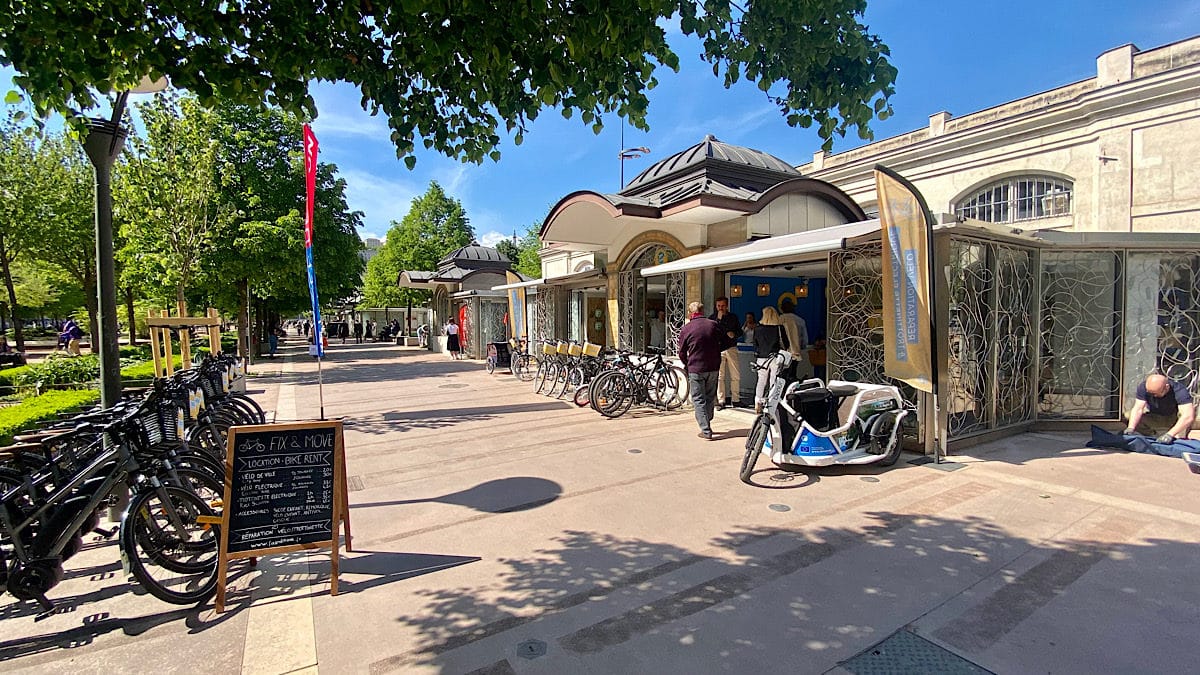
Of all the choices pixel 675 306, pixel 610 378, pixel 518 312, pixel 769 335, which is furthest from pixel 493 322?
pixel 769 335

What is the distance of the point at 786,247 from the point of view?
22.3 feet

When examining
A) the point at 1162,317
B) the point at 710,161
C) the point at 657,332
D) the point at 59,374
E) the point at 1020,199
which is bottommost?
the point at 59,374

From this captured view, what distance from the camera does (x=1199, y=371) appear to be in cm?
687

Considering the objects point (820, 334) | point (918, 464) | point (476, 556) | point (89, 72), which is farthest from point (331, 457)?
point (820, 334)

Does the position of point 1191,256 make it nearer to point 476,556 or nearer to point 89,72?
point 476,556

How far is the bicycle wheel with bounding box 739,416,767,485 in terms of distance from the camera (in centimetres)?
526

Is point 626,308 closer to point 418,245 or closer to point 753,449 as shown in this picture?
Result: point 753,449

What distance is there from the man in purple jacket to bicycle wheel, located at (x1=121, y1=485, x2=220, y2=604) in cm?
514

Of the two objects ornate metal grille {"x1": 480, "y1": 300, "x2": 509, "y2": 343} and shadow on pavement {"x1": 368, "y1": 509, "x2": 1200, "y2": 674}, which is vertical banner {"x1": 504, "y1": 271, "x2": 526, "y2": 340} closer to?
ornate metal grille {"x1": 480, "y1": 300, "x2": 509, "y2": 343}

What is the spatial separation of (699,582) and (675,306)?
23.2 feet

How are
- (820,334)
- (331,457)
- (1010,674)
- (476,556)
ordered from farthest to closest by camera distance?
1. (820,334)
2. (476,556)
3. (331,457)
4. (1010,674)

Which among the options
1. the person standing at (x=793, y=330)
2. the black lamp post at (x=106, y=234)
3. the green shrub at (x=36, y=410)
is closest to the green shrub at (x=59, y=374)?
the green shrub at (x=36, y=410)

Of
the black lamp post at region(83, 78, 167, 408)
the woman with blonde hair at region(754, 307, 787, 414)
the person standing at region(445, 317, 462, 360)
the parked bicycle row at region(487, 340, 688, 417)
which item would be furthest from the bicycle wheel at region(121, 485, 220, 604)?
the person standing at region(445, 317, 462, 360)

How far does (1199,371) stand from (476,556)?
8740 millimetres
